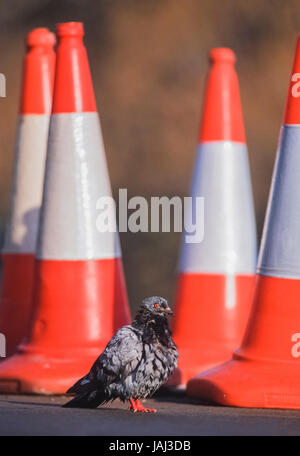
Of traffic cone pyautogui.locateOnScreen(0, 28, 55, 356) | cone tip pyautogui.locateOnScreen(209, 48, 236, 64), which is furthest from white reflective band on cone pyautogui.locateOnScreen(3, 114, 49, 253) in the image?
cone tip pyautogui.locateOnScreen(209, 48, 236, 64)

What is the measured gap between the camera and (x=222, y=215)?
708cm

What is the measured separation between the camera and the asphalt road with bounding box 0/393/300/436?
5.04m

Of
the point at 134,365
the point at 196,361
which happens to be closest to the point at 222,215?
the point at 196,361

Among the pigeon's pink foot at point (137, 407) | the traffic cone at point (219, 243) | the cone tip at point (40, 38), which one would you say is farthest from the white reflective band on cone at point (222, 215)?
the pigeon's pink foot at point (137, 407)

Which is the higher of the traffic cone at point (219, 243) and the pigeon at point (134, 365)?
the traffic cone at point (219, 243)

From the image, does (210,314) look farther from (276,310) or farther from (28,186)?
(28,186)

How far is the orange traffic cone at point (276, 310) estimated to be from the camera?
593 centimetres

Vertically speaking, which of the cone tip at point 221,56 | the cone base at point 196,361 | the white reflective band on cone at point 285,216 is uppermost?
the cone tip at point 221,56

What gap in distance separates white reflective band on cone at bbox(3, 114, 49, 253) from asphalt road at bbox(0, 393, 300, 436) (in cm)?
148

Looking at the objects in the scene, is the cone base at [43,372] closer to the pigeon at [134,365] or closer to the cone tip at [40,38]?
the pigeon at [134,365]

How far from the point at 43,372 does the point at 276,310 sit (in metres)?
1.39

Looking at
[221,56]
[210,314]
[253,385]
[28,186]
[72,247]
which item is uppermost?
[221,56]

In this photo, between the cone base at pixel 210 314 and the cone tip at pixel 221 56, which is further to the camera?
the cone tip at pixel 221 56

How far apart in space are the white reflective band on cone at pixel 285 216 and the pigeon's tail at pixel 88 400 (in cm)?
114
